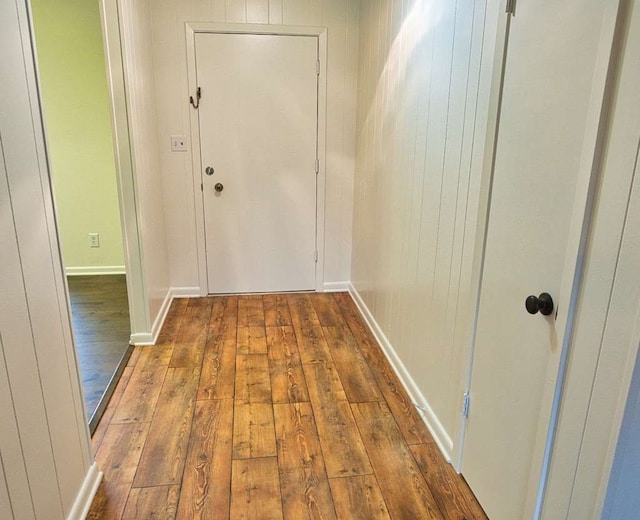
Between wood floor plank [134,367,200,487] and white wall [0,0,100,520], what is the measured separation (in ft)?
1.01

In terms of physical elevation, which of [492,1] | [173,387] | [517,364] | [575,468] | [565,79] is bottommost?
[173,387]

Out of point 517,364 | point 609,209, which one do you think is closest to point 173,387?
point 517,364

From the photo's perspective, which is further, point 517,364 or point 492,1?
point 492,1

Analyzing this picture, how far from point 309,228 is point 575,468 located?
2860 millimetres

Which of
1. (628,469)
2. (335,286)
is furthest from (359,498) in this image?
(335,286)

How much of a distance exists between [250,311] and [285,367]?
91 centimetres

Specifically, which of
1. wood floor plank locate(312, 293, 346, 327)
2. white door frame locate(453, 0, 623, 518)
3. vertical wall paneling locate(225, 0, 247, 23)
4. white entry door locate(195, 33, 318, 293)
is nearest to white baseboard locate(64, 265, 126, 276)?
white entry door locate(195, 33, 318, 293)

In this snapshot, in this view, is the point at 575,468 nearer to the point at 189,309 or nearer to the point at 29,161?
the point at 29,161

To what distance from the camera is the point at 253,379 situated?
8.35ft

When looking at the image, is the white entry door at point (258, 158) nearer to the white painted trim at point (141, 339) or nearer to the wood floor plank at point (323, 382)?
the white painted trim at point (141, 339)

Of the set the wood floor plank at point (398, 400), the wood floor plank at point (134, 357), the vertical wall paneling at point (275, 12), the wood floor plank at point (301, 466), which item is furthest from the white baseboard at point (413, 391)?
the vertical wall paneling at point (275, 12)

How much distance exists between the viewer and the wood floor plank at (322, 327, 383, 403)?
7.98ft

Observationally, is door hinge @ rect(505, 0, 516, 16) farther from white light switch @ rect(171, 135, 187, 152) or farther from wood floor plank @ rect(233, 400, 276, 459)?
white light switch @ rect(171, 135, 187, 152)

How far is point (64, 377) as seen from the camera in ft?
5.05
